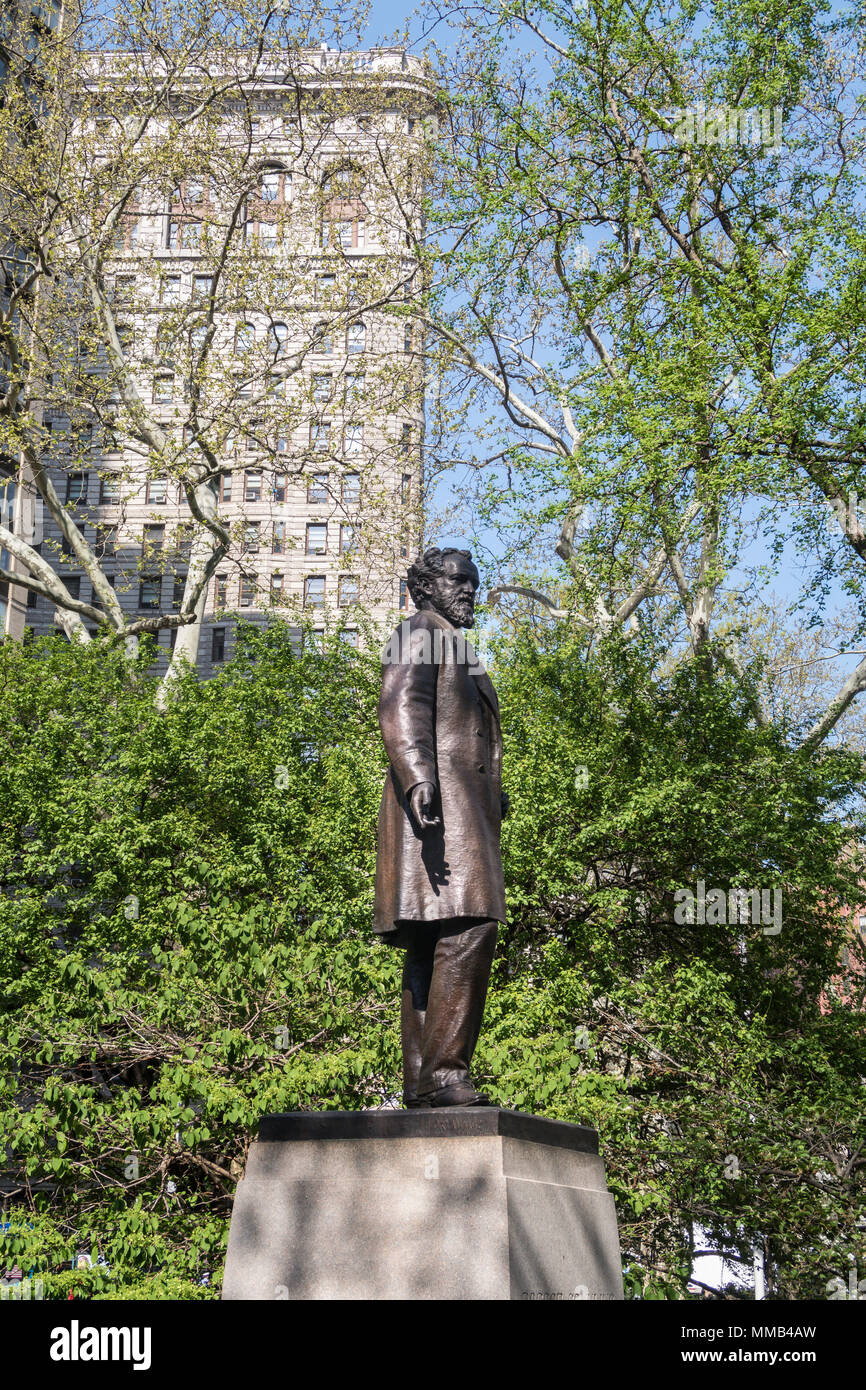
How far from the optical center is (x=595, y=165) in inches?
979

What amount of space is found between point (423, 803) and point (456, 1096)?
1433 millimetres

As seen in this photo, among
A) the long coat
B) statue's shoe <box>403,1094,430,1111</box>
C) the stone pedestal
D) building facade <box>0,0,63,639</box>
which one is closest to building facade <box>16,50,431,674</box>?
building facade <box>0,0,63,639</box>

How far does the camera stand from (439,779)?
767 centimetres

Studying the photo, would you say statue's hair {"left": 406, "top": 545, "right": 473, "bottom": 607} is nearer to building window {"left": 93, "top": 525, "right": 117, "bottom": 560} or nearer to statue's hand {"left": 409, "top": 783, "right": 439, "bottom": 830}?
statue's hand {"left": 409, "top": 783, "right": 439, "bottom": 830}

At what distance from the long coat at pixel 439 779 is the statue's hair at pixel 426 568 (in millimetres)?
258

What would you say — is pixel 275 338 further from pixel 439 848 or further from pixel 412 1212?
pixel 412 1212

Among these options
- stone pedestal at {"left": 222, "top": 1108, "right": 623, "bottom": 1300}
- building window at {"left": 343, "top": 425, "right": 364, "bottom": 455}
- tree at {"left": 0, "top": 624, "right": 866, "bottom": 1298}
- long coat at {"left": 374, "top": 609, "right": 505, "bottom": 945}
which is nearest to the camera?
stone pedestal at {"left": 222, "top": 1108, "right": 623, "bottom": 1300}

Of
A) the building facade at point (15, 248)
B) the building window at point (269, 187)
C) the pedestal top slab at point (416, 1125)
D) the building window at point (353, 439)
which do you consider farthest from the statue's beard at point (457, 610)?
the building window at point (269, 187)

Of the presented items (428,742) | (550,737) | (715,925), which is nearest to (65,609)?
(550,737)

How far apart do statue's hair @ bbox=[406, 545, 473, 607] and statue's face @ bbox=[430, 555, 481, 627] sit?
3 centimetres

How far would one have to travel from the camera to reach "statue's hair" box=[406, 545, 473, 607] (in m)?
8.27

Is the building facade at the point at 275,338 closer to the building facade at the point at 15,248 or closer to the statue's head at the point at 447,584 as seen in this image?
the building facade at the point at 15,248

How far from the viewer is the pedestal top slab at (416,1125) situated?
6.66 meters
